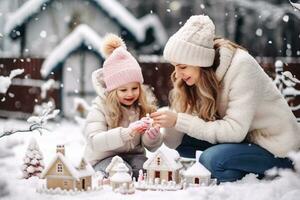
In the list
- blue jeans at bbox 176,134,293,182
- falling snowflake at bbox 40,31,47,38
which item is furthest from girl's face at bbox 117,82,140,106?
falling snowflake at bbox 40,31,47,38

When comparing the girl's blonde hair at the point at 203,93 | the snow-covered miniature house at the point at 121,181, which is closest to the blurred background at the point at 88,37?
the girl's blonde hair at the point at 203,93

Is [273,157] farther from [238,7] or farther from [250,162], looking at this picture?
[238,7]

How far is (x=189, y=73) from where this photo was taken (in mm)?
3607

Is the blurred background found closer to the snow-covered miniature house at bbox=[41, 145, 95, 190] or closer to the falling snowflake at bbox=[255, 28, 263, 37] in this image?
the falling snowflake at bbox=[255, 28, 263, 37]

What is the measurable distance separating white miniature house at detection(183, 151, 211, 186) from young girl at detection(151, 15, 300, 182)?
0.59 feet

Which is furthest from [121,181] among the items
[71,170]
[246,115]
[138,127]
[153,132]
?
[246,115]

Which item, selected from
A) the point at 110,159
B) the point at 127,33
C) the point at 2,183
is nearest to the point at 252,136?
the point at 110,159

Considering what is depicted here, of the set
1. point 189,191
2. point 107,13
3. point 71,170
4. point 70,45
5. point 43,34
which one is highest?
point 107,13

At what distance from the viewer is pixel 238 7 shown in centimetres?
853

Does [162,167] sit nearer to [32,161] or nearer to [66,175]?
[66,175]

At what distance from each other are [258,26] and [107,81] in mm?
5051

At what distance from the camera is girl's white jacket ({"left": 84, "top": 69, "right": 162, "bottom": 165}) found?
3.58 meters

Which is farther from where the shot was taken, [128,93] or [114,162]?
[128,93]

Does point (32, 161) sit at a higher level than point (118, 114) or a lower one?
lower
